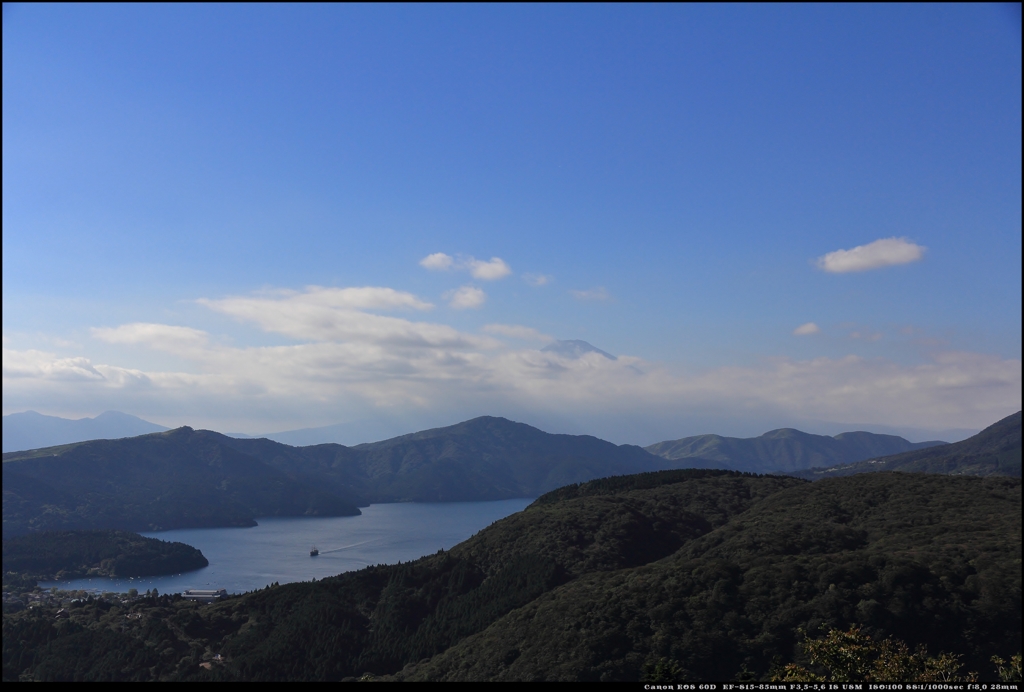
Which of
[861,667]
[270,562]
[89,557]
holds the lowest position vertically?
[270,562]

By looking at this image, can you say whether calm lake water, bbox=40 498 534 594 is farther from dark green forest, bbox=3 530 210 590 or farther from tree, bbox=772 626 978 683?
tree, bbox=772 626 978 683

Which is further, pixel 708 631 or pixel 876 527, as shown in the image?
pixel 876 527

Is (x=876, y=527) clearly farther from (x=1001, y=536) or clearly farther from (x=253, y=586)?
(x=253, y=586)

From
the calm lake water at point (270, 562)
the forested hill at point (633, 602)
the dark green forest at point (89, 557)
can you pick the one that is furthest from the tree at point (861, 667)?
the dark green forest at point (89, 557)

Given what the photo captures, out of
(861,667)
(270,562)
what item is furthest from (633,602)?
(270,562)

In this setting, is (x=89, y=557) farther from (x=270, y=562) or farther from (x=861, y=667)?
(x=861, y=667)


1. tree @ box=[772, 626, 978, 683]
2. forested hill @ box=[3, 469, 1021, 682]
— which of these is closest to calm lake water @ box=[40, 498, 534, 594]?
forested hill @ box=[3, 469, 1021, 682]

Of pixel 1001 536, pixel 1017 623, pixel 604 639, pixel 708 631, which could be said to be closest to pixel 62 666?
pixel 604 639
